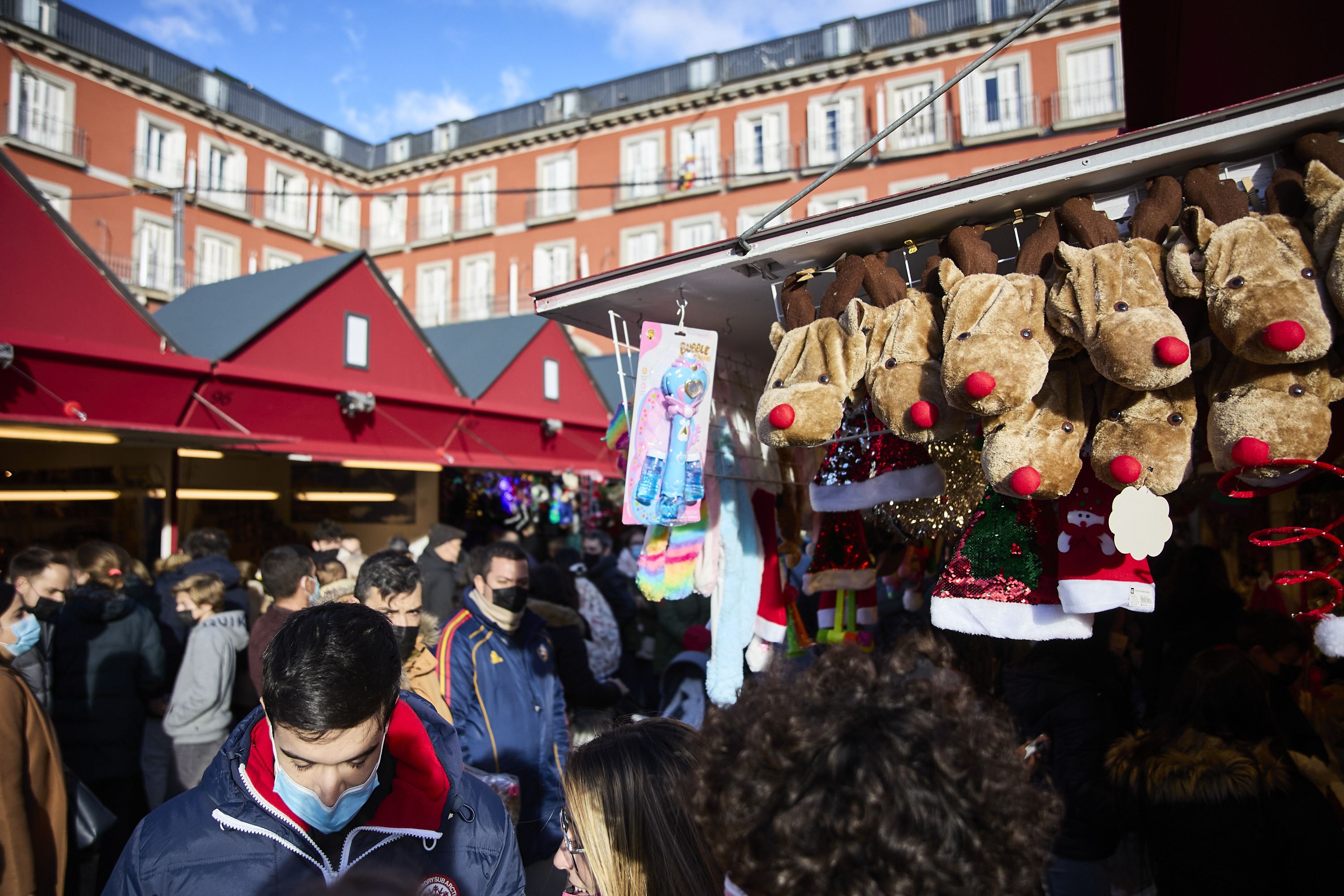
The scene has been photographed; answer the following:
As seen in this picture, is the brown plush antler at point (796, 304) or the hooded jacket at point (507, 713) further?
the hooded jacket at point (507, 713)

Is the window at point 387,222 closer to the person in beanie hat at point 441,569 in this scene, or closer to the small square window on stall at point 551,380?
the small square window on stall at point 551,380

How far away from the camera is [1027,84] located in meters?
21.2

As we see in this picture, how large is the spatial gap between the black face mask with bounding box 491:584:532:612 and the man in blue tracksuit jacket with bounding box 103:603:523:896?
4.54ft

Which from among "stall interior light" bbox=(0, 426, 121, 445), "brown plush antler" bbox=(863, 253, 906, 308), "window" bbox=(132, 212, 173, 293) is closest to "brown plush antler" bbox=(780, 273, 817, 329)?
"brown plush antler" bbox=(863, 253, 906, 308)

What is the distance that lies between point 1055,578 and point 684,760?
104 centimetres

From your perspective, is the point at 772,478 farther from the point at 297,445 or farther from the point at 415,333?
the point at 415,333

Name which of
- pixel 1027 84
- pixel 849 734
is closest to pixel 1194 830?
pixel 849 734

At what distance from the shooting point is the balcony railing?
20.6 metres

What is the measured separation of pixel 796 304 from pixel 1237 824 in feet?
6.07

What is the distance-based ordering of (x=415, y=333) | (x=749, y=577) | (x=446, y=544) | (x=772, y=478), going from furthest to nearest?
(x=415, y=333)
(x=446, y=544)
(x=772, y=478)
(x=749, y=577)

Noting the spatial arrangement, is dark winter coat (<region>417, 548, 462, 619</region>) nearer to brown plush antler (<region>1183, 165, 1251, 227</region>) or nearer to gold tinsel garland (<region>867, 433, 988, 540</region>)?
gold tinsel garland (<region>867, 433, 988, 540</region>)

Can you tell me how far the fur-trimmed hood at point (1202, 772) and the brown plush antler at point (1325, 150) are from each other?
5.21 ft

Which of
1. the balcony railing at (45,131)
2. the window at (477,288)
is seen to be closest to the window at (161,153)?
the balcony railing at (45,131)

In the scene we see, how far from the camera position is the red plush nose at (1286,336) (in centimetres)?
137
